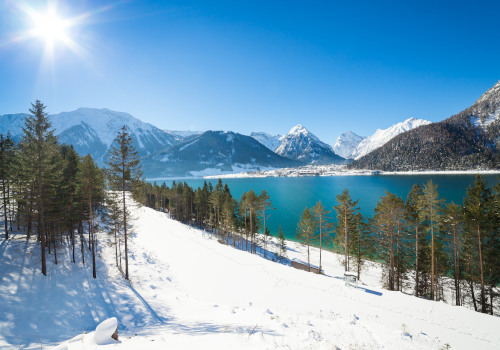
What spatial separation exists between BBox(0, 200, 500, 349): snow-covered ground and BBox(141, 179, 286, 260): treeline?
340 inches

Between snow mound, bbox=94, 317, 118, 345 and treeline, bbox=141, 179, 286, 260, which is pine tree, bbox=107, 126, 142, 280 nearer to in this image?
treeline, bbox=141, 179, 286, 260

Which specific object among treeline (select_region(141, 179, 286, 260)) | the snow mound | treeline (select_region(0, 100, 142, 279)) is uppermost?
treeline (select_region(0, 100, 142, 279))

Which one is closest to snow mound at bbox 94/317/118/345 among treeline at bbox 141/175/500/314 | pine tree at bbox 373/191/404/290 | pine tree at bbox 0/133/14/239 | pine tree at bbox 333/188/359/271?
treeline at bbox 141/175/500/314

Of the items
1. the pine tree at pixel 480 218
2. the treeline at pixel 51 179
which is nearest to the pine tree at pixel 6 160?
the treeline at pixel 51 179

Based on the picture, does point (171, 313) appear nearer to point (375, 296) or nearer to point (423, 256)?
point (375, 296)

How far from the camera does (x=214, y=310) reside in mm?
12859

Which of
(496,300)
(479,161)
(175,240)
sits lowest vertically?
(496,300)

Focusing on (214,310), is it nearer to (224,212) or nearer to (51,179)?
(51,179)

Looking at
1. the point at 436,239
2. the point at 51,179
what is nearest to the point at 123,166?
the point at 51,179

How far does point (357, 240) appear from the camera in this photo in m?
29.1

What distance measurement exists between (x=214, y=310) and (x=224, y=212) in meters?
29.1

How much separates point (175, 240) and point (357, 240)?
2885 centimetres

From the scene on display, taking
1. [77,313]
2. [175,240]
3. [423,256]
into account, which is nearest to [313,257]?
[423,256]

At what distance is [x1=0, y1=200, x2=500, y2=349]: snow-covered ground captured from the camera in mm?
8320
